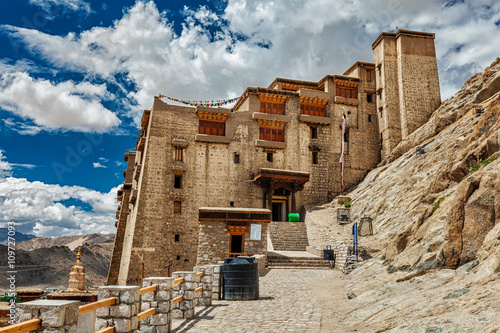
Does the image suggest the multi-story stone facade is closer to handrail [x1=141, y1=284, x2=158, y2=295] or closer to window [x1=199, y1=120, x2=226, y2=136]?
window [x1=199, y1=120, x2=226, y2=136]

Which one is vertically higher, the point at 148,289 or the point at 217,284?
the point at 148,289

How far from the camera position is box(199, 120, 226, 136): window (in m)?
33.2

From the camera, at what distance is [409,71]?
35.2m

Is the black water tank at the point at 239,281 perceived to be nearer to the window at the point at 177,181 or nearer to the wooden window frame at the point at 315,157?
the window at the point at 177,181

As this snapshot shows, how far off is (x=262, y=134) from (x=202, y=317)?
86.7ft

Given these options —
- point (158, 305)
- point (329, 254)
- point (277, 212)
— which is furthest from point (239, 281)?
point (277, 212)

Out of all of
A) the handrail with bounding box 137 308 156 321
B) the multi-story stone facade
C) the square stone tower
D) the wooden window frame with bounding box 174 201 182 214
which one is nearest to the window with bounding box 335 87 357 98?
the multi-story stone facade

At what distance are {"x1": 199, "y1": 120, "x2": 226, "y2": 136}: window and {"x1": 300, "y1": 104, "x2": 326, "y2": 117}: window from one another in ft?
24.6

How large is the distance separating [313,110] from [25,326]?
3410 cm

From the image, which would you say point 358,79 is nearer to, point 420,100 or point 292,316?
point 420,100

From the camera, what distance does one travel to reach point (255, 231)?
22.3 metres

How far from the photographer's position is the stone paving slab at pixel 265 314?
25.3 ft

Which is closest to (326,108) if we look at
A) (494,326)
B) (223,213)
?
(223,213)

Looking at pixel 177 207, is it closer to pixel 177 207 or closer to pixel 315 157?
pixel 177 207
